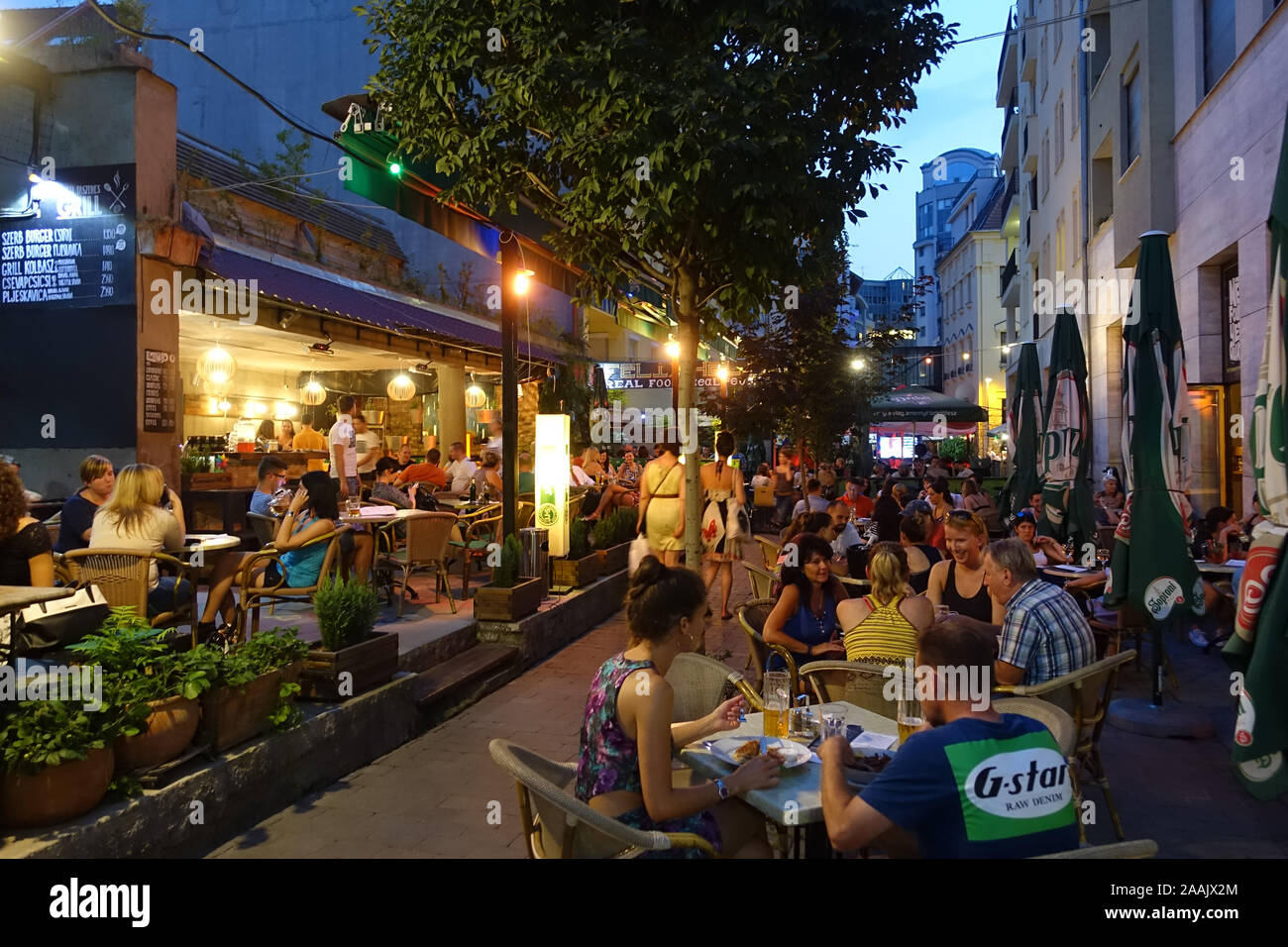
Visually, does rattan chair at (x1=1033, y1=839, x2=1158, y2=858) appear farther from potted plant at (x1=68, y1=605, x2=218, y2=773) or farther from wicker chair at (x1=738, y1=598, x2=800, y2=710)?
potted plant at (x1=68, y1=605, x2=218, y2=773)

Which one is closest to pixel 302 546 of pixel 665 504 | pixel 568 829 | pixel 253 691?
pixel 253 691

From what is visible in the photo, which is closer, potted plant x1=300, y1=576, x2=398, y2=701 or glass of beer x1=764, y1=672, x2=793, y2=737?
glass of beer x1=764, y1=672, x2=793, y2=737

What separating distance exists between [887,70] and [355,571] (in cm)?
637

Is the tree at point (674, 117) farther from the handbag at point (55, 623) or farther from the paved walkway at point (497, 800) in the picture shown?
the handbag at point (55, 623)

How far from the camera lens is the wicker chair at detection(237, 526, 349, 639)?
6359 millimetres

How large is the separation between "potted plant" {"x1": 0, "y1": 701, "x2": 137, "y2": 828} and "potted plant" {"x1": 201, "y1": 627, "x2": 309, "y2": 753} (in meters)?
0.63

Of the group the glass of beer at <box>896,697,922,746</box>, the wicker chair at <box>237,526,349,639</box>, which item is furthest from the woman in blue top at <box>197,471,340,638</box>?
the glass of beer at <box>896,697,922,746</box>

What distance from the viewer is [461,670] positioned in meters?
6.87

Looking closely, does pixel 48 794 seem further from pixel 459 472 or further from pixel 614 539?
pixel 459 472

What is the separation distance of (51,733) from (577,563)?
21.5 feet

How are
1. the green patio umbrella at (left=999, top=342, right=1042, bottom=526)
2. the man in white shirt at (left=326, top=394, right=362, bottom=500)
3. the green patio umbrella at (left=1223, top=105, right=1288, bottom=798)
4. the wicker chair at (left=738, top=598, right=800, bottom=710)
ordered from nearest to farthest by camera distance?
the green patio umbrella at (left=1223, top=105, right=1288, bottom=798)
the wicker chair at (left=738, top=598, right=800, bottom=710)
the man in white shirt at (left=326, top=394, right=362, bottom=500)
the green patio umbrella at (left=999, top=342, right=1042, bottom=526)

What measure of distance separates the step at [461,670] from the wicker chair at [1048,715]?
393 cm

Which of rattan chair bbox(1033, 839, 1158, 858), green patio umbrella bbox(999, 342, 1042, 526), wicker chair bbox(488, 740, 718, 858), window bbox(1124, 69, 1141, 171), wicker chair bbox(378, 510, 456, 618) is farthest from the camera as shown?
window bbox(1124, 69, 1141, 171)
